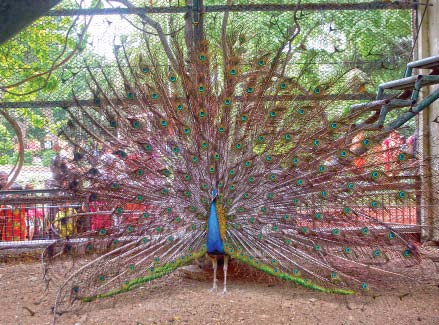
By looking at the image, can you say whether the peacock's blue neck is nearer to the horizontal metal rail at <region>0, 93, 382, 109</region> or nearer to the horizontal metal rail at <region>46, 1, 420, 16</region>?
the horizontal metal rail at <region>0, 93, 382, 109</region>

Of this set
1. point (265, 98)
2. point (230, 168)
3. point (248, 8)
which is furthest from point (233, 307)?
point (248, 8)

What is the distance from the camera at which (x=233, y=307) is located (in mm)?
4457

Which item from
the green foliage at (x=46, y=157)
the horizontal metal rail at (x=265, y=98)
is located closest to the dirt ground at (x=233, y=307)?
the green foliage at (x=46, y=157)

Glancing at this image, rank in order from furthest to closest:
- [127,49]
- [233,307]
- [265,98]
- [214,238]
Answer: [127,49], [265,98], [214,238], [233,307]

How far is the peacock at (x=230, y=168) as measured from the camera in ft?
16.1

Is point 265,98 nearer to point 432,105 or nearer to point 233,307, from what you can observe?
point 233,307

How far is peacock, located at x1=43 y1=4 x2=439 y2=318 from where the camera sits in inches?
193

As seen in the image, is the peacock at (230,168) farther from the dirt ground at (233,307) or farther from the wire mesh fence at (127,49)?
the wire mesh fence at (127,49)

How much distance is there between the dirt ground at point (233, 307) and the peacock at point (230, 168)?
304 millimetres

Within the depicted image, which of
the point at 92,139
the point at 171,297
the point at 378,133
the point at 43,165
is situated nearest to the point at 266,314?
the point at 171,297

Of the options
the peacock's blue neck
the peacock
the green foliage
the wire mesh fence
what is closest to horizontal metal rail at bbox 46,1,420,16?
the wire mesh fence

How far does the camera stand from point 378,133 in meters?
4.95

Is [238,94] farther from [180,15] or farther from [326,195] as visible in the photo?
[180,15]

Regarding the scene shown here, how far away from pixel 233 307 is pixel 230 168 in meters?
1.39
